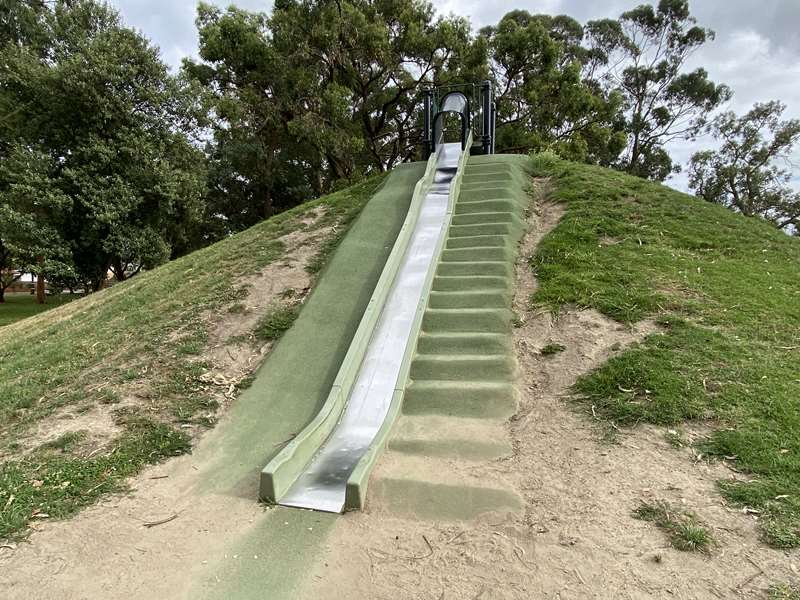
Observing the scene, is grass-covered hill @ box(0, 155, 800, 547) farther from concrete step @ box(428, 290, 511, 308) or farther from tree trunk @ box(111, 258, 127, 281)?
tree trunk @ box(111, 258, 127, 281)

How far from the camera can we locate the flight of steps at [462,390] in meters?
3.15

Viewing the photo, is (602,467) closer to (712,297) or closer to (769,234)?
(712,297)

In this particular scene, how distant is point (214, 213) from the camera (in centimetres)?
2395

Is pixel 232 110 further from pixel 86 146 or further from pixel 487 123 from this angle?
pixel 487 123

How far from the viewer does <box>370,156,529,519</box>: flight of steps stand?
3.15 m

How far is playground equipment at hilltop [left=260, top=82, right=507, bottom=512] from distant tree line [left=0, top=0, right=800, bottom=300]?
10.3 m

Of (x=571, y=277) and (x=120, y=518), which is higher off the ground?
(x=571, y=277)

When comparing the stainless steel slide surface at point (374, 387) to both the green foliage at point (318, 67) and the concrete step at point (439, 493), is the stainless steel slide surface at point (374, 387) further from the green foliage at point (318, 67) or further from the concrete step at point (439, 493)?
the green foliage at point (318, 67)

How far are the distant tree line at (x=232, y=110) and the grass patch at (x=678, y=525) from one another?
14671 mm

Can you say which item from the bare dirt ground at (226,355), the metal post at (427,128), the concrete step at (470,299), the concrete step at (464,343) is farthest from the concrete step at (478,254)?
the metal post at (427,128)

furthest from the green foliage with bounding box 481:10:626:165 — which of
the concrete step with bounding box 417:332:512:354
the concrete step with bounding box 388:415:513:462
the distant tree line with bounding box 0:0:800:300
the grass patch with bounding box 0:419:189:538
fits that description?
the grass patch with bounding box 0:419:189:538

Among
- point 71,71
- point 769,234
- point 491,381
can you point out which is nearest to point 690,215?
point 769,234

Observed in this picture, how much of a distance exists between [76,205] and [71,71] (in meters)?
3.60

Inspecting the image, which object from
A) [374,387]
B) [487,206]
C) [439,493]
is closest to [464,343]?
[374,387]
